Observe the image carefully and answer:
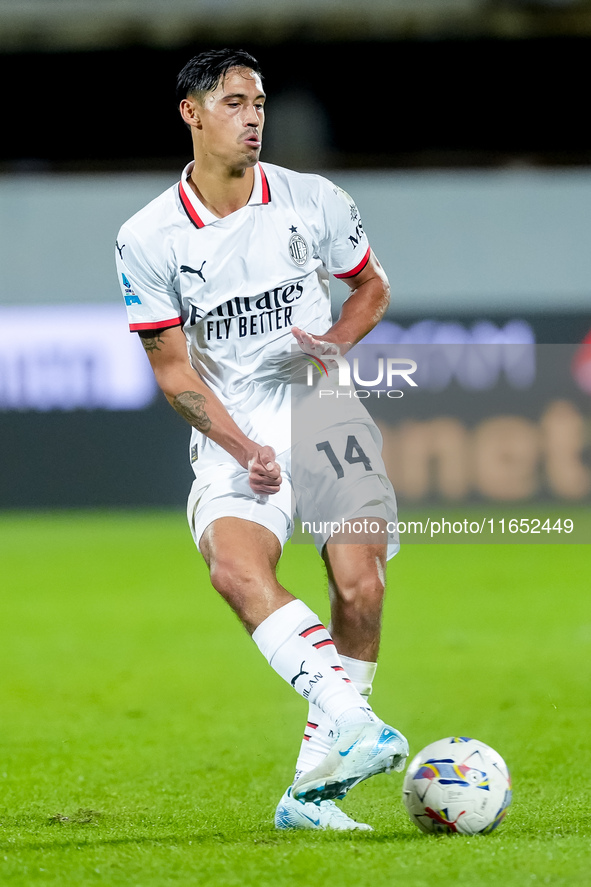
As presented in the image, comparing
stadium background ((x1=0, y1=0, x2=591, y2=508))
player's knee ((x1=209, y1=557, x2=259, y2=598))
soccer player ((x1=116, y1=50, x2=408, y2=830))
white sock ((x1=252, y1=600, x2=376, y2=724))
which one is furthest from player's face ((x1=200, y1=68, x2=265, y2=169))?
stadium background ((x1=0, y1=0, x2=591, y2=508))

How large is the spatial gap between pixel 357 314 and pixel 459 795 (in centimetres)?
155

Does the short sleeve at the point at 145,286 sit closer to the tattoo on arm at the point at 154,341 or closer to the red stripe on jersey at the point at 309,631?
the tattoo on arm at the point at 154,341

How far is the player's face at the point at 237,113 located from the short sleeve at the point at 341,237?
1.17ft

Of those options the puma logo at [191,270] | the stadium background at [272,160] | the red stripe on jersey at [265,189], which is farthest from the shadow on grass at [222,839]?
the stadium background at [272,160]

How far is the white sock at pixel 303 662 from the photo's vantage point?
3326 mm

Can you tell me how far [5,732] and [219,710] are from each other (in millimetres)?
1019

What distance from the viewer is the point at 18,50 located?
611 inches

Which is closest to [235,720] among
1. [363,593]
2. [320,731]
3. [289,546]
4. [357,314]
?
[320,731]

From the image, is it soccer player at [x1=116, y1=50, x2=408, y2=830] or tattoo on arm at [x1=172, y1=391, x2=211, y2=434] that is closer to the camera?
soccer player at [x1=116, y1=50, x2=408, y2=830]

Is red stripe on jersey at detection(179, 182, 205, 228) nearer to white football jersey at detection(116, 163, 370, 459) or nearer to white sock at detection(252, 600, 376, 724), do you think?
white football jersey at detection(116, 163, 370, 459)

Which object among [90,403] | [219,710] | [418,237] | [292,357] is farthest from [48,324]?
[292,357]

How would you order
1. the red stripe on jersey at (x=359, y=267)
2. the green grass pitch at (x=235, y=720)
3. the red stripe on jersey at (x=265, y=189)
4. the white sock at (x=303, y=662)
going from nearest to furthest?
the green grass pitch at (x=235, y=720), the white sock at (x=303, y=662), the red stripe on jersey at (x=265, y=189), the red stripe on jersey at (x=359, y=267)

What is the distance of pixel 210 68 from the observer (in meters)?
3.80

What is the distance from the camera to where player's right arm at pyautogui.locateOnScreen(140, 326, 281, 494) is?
367cm
